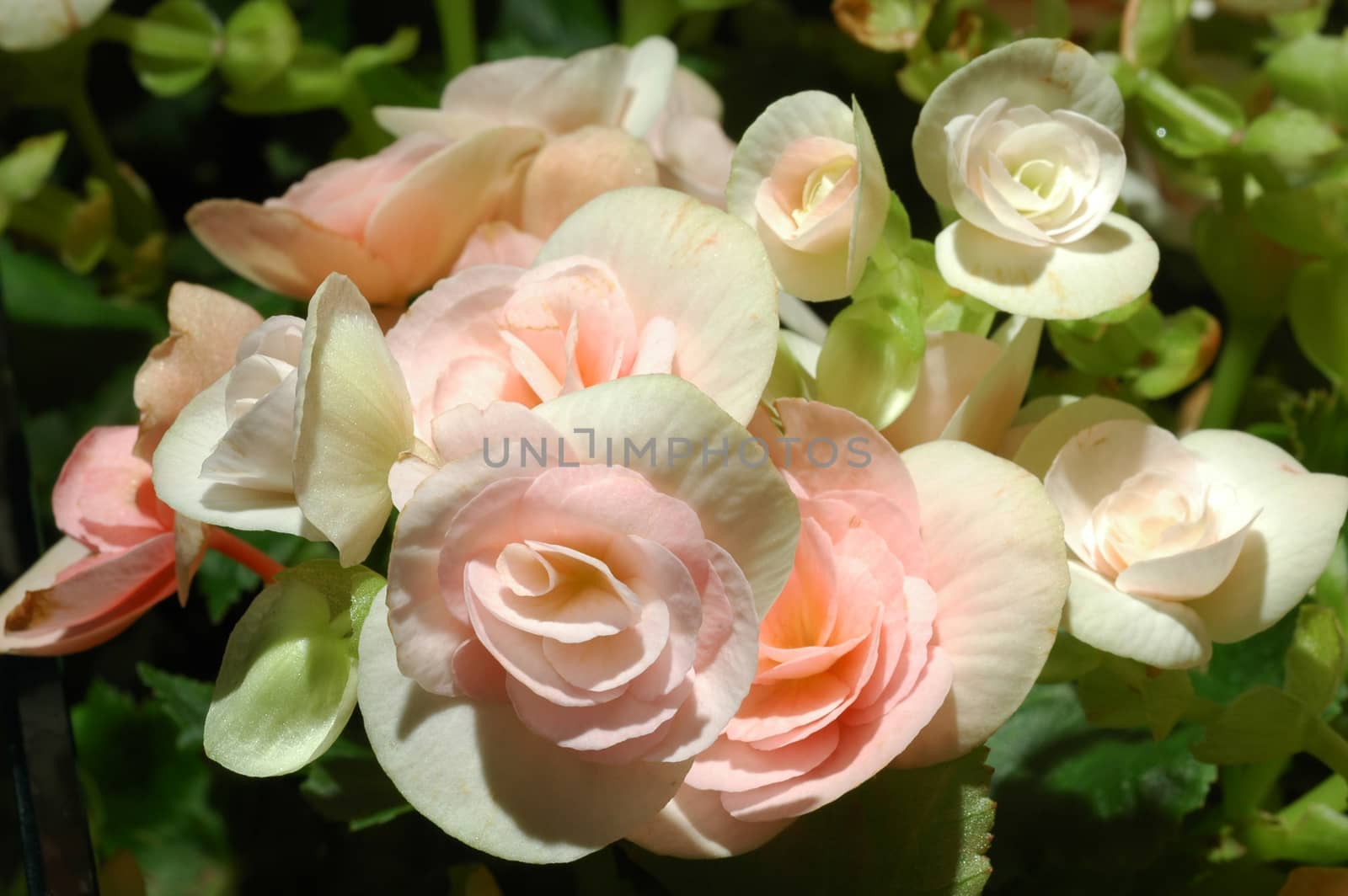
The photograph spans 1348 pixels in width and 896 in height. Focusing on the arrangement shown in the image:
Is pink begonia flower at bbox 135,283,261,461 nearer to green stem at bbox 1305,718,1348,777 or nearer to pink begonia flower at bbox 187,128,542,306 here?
pink begonia flower at bbox 187,128,542,306

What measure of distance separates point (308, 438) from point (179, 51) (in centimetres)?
34

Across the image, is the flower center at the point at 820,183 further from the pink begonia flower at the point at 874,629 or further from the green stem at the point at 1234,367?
the green stem at the point at 1234,367

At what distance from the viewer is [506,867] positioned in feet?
1.40

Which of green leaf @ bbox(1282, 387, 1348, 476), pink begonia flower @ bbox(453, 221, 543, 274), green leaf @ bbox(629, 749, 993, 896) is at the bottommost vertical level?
green leaf @ bbox(629, 749, 993, 896)

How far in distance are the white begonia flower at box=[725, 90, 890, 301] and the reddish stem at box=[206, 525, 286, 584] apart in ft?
0.54

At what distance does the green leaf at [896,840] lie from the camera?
0.32 meters

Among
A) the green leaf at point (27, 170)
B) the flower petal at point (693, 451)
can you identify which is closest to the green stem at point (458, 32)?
the green leaf at point (27, 170)

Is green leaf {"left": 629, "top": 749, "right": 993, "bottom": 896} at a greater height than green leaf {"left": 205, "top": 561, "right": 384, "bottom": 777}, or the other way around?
green leaf {"left": 205, "top": 561, "right": 384, "bottom": 777}

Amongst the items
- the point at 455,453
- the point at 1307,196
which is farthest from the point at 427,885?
the point at 1307,196

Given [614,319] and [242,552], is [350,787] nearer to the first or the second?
[242,552]

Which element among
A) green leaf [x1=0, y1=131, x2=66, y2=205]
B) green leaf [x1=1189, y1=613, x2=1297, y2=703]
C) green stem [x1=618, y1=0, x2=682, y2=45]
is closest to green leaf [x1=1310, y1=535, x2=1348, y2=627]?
green leaf [x1=1189, y1=613, x2=1297, y2=703]

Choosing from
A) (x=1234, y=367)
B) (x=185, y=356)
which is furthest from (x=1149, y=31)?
(x=185, y=356)

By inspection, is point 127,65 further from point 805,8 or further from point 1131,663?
point 1131,663

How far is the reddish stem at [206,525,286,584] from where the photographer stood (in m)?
0.35
